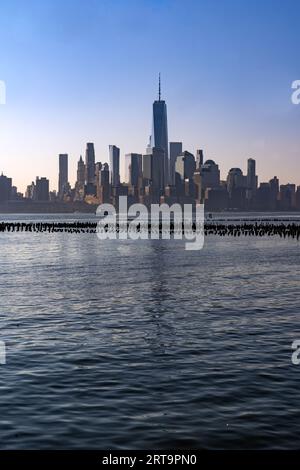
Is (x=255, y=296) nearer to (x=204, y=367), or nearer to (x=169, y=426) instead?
(x=204, y=367)

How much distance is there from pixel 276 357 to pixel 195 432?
27.0 ft

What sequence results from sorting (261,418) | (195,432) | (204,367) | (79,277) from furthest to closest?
1. (79,277)
2. (204,367)
3. (261,418)
4. (195,432)

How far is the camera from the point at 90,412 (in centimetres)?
1509

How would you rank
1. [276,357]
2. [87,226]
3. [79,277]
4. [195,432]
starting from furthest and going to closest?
1. [87,226]
2. [79,277]
3. [276,357]
4. [195,432]

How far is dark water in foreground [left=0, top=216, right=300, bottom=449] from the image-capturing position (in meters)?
13.9

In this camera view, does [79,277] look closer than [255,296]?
No

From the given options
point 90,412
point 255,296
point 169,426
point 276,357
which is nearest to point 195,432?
point 169,426

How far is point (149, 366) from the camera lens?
782 inches

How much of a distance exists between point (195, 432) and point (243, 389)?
391 centimetres

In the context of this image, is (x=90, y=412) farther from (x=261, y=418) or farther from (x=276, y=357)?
(x=276, y=357)

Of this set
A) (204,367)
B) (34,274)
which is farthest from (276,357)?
(34,274)

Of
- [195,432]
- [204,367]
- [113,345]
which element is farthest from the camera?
[113,345]

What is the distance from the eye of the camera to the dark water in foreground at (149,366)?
1385 cm
